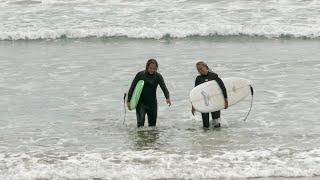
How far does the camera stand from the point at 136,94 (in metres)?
13.2

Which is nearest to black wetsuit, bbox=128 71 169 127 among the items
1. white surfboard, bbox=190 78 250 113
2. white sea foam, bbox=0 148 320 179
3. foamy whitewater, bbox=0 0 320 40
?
white surfboard, bbox=190 78 250 113

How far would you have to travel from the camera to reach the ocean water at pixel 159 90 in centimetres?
1077

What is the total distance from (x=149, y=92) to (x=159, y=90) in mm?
3911

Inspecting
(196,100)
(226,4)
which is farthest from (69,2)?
(196,100)

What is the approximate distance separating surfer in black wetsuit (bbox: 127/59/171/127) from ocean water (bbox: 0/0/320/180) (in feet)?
0.96

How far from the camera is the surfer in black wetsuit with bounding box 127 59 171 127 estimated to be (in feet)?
42.9

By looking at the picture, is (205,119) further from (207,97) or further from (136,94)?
(136,94)

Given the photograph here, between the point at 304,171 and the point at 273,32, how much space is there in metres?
16.5

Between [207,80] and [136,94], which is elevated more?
[207,80]

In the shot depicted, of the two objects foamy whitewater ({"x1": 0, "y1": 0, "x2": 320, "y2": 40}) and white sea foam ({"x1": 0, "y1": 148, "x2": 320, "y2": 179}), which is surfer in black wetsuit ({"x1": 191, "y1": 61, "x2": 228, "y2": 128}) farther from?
foamy whitewater ({"x1": 0, "y1": 0, "x2": 320, "y2": 40})

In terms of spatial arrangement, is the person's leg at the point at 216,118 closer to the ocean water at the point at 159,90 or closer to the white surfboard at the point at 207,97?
the white surfboard at the point at 207,97

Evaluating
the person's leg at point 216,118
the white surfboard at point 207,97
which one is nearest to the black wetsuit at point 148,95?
the white surfboard at point 207,97

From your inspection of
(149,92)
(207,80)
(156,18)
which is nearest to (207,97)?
(207,80)

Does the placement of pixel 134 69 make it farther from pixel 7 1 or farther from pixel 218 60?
pixel 7 1
